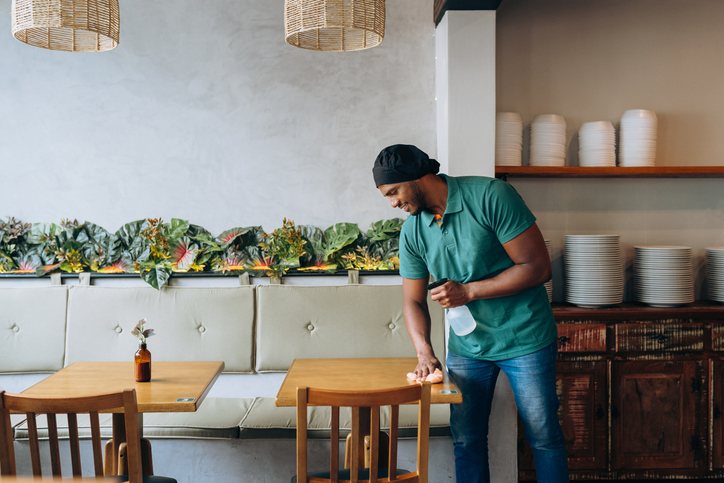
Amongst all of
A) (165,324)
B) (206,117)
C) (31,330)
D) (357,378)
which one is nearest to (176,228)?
(165,324)

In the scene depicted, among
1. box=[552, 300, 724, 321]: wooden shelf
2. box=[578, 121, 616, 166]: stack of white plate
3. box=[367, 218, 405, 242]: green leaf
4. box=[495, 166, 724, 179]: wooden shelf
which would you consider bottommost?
box=[552, 300, 724, 321]: wooden shelf

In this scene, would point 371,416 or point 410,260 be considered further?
point 410,260

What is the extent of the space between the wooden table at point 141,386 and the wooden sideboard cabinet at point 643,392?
1.84 metres

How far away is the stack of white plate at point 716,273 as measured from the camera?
9.53ft

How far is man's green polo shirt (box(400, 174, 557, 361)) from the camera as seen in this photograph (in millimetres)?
1931

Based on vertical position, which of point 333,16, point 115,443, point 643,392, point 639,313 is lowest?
point 643,392

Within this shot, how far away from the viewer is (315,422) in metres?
2.48

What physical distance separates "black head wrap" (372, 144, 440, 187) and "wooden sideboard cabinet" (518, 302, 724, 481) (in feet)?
4.39

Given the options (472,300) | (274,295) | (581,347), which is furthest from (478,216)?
(274,295)

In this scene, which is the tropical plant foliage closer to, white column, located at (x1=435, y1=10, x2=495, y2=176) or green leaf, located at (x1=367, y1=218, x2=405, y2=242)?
green leaf, located at (x1=367, y1=218, x2=405, y2=242)

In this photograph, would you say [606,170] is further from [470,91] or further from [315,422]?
[315,422]

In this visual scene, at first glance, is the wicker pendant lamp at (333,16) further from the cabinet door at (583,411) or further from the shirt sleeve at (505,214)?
the cabinet door at (583,411)

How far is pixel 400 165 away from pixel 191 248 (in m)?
1.73

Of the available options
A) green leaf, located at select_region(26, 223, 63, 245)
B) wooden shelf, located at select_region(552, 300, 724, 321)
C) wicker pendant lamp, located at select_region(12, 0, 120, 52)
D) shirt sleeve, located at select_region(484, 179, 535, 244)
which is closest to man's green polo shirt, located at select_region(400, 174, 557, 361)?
shirt sleeve, located at select_region(484, 179, 535, 244)
